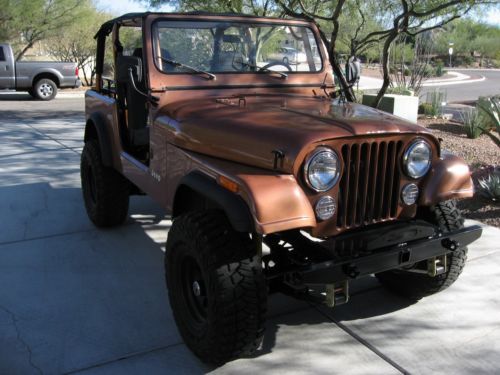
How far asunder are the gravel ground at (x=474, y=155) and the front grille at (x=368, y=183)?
113 inches

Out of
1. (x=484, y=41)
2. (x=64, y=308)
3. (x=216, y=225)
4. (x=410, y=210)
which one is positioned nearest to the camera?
(x=216, y=225)

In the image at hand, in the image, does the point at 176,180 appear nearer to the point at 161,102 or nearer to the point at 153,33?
the point at 161,102

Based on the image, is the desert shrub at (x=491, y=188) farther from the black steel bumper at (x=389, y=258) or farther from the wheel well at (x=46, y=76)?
the wheel well at (x=46, y=76)

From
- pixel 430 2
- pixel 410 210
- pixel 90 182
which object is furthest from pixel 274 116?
pixel 430 2

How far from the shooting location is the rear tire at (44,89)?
54.7ft

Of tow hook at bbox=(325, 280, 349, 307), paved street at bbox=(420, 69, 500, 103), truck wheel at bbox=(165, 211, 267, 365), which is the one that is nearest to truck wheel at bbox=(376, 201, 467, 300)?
tow hook at bbox=(325, 280, 349, 307)

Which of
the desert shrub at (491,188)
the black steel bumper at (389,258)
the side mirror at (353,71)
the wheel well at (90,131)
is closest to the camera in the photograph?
the black steel bumper at (389,258)

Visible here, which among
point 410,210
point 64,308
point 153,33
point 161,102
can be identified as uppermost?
point 153,33

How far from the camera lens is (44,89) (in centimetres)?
1681

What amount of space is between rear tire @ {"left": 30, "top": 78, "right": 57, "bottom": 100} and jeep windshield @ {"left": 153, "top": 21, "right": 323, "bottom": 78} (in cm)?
1412

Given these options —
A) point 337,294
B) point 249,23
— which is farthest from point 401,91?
point 337,294

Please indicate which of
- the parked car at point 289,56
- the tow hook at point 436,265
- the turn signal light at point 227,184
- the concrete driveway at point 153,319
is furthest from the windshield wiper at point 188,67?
the tow hook at point 436,265

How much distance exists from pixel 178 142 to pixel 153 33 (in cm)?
91

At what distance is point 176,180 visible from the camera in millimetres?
3336
